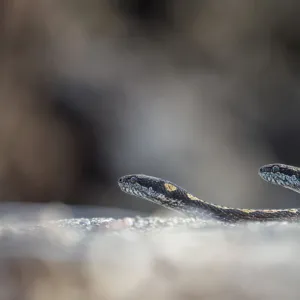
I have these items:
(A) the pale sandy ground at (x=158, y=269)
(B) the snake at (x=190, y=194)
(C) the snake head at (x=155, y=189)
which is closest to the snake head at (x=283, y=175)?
(B) the snake at (x=190, y=194)

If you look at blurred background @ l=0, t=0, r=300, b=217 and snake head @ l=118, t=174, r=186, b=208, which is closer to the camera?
snake head @ l=118, t=174, r=186, b=208

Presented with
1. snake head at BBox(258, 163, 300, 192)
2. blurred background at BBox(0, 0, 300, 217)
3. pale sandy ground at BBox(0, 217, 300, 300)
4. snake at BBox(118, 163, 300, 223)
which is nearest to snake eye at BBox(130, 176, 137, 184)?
snake at BBox(118, 163, 300, 223)

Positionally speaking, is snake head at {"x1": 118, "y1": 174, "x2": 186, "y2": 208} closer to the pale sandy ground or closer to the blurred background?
the pale sandy ground

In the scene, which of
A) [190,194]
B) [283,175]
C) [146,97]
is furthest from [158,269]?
[146,97]

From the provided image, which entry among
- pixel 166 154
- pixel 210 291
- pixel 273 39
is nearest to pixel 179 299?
pixel 210 291

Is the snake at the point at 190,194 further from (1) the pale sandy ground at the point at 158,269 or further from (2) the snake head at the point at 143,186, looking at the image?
(1) the pale sandy ground at the point at 158,269

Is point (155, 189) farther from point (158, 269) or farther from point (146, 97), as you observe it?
point (146, 97)

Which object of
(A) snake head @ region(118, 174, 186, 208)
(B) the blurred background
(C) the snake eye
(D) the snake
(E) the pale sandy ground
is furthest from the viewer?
(B) the blurred background
